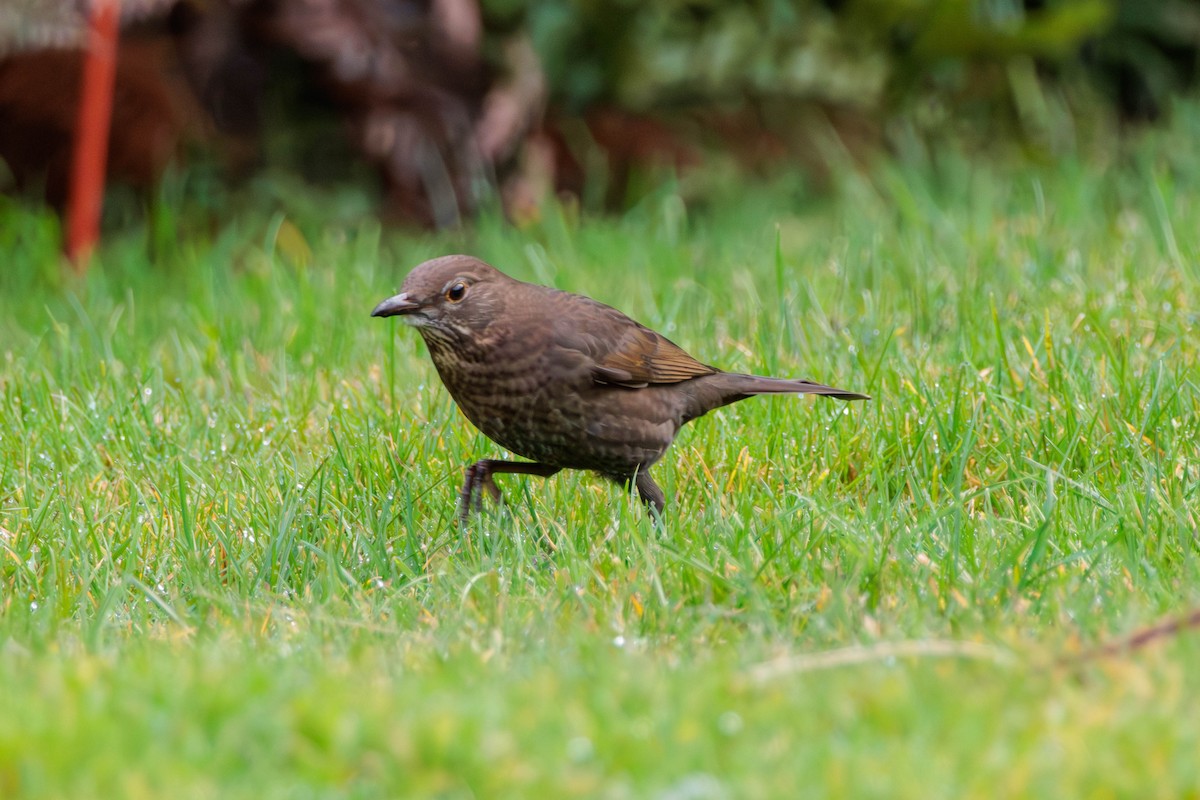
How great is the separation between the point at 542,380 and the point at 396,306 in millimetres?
488

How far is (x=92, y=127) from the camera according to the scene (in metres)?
7.39

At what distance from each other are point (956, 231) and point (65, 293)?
13.2 feet

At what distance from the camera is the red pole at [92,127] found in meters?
7.27

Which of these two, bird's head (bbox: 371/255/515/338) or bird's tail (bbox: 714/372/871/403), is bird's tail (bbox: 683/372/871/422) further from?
bird's head (bbox: 371/255/515/338)

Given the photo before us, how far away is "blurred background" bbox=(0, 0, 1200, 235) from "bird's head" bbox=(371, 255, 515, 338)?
11.7 ft

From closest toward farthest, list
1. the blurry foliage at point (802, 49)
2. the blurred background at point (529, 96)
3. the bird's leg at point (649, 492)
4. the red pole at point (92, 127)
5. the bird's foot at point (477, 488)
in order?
Result: 1. the bird's foot at point (477, 488)
2. the bird's leg at point (649, 492)
3. the red pole at point (92, 127)
4. the blurred background at point (529, 96)
5. the blurry foliage at point (802, 49)

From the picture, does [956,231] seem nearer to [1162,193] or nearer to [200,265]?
[1162,193]

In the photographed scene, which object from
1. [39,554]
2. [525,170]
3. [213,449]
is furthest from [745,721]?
[525,170]

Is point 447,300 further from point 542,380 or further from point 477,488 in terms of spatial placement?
point 477,488

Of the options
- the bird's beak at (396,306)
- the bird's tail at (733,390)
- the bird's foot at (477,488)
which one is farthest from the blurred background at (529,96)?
the bird's foot at (477,488)

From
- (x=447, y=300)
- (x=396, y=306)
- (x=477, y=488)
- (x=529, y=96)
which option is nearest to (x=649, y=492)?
(x=477, y=488)

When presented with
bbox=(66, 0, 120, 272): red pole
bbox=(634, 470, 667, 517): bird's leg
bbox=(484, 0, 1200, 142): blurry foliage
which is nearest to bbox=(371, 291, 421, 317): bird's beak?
bbox=(634, 470, 667, 517): bird's leg

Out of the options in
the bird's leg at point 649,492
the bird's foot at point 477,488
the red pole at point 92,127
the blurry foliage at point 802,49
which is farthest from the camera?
the blurry foliage at point 802,49

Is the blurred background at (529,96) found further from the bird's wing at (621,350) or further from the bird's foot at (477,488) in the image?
the bird's foot at (477,488)
